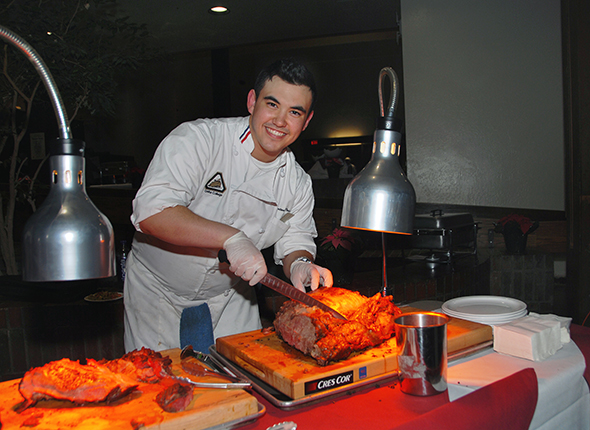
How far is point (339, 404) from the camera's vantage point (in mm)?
1286

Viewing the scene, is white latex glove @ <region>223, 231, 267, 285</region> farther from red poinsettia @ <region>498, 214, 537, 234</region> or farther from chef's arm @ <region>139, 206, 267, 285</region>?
red poinsettia @ <region>498, 214, 537, 234</region>

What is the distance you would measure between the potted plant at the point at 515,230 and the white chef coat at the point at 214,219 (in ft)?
10.1

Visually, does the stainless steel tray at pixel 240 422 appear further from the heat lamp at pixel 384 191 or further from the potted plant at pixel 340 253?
the potted plant at pixel 340 253

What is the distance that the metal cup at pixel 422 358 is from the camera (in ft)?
4.15

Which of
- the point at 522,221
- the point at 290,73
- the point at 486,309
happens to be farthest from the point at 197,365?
the point at 522,221

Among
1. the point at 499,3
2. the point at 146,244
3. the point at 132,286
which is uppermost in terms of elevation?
the point at 499,3

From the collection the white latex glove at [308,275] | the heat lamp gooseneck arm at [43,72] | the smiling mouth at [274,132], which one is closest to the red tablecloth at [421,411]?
the white latex glove at [308,275]

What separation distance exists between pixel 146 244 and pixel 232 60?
11.5 meters

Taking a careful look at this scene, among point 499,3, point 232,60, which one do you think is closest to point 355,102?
point 232,60

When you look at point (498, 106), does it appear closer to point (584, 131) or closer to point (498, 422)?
point (584, 131)

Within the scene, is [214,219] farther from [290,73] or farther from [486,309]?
[486,309]

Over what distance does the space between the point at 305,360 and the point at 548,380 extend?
0.76 metres

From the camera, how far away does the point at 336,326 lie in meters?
1.54

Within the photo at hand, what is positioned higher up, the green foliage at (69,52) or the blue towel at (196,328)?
the green foliage at (69,52)
